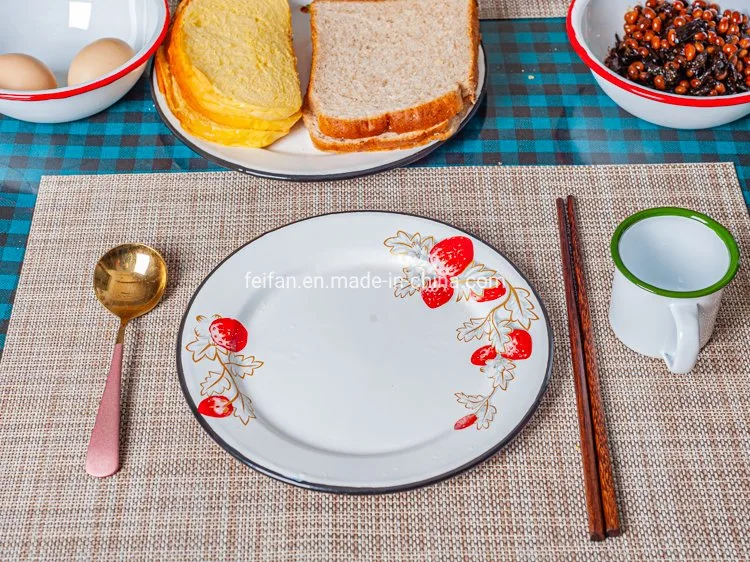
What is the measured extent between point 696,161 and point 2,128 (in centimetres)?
129

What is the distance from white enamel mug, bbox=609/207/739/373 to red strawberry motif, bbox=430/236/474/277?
216mm

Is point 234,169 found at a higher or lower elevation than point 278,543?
higher

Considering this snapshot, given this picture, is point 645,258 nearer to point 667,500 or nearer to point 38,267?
point 667,500

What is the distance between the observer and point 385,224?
112 centimetres

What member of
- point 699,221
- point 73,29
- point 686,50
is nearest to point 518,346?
point 699,221

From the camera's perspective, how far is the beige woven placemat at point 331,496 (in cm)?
89

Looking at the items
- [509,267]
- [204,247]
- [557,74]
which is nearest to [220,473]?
[204,247]

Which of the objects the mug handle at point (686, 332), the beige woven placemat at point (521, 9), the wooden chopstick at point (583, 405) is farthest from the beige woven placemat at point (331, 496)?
the beige woven placemat at point (521, 9)

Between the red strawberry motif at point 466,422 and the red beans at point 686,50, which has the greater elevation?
the red beans at point 686,50

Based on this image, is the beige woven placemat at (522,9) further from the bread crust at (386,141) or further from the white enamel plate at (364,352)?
the white enamel plate at (364,352)

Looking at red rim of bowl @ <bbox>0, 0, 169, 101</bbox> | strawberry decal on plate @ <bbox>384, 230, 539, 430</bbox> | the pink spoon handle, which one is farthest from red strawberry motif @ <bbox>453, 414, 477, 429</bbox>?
red rim of bowl @ <bbox>0, 0, 169, 101</bbox>

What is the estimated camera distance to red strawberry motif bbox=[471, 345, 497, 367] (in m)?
0.99

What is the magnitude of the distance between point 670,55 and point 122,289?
0.99 meters

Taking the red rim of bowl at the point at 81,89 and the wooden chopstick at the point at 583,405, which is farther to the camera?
the red rim of bowl at the point at 81,89
